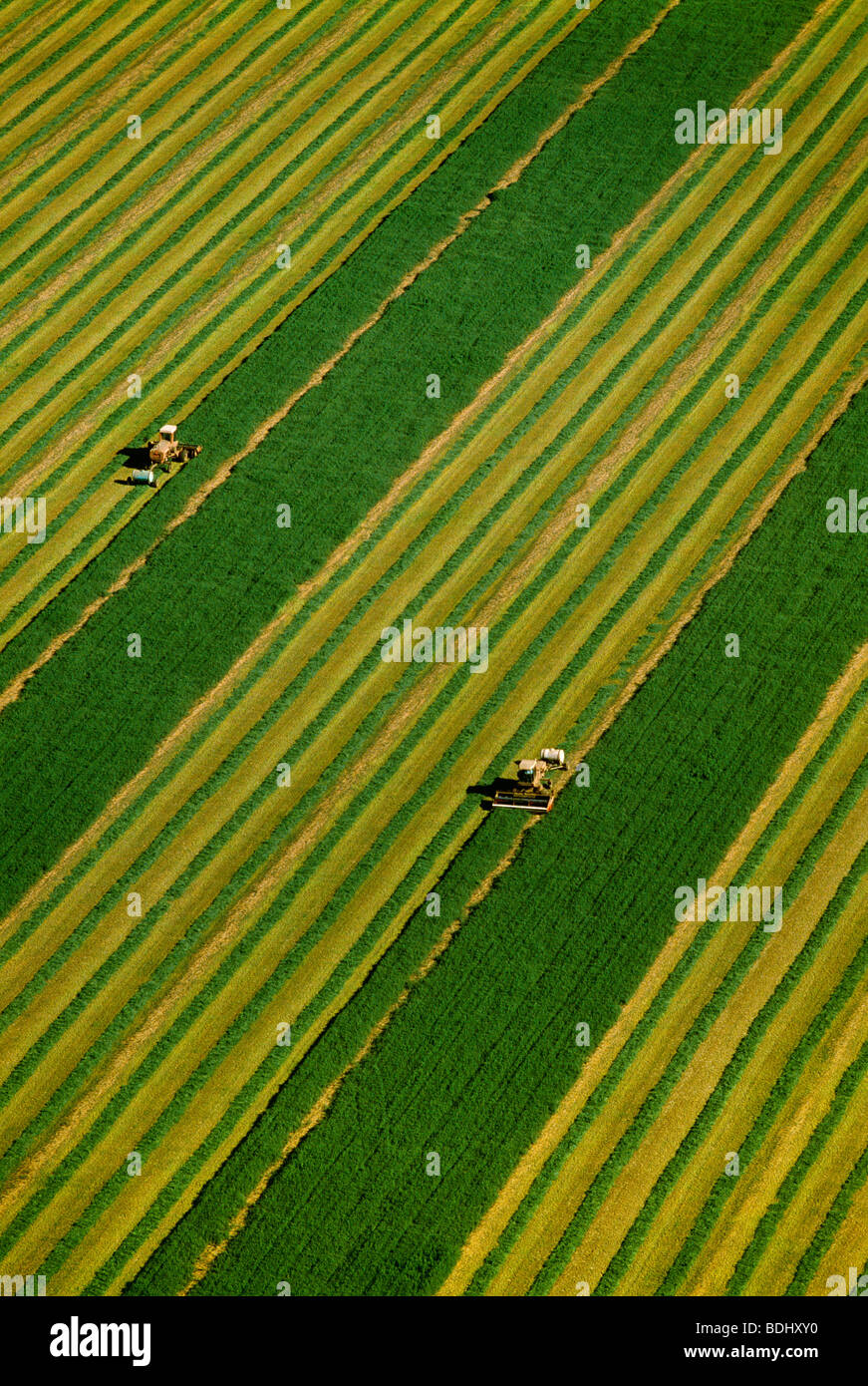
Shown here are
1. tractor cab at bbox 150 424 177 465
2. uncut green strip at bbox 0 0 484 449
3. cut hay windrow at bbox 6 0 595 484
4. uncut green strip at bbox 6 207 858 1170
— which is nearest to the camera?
uncut green strip at bbox 6 207 858 1170

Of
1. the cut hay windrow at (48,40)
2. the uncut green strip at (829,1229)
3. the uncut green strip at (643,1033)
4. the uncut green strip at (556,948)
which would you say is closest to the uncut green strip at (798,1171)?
the uncut green strip at (829,1229)

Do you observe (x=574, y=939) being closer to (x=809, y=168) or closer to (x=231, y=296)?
(x=231, y=296)

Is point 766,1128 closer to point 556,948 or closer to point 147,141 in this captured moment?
point 556,948

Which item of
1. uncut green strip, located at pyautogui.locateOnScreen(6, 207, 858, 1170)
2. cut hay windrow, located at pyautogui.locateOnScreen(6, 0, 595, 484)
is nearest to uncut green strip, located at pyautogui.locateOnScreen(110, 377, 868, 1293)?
uncut green strip, located at pyautogui.locateOnScreen(6, 207, 858, 1170)

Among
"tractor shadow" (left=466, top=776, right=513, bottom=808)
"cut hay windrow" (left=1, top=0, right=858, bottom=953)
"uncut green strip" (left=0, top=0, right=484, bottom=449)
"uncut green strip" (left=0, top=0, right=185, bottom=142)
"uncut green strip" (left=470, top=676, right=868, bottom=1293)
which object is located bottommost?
"uncut green strip" (left=470, top=676, right=868, bottom=1293)

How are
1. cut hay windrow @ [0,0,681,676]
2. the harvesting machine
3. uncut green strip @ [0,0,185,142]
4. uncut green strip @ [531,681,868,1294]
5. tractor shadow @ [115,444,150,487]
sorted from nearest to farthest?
uncut green strip @ [531,681,868,1294] → the harvesting machine → cut hay windrow @ [0,0,681,676] → tractor shadow @ [115,444,150,487] → uncut green strip @ [0,0,185,142]

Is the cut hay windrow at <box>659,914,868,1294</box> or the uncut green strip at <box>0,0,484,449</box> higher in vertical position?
the uncut green strip at <box>0,0,484,449</box>

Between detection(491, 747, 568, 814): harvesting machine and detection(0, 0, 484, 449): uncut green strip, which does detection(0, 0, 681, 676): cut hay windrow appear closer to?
detection(0, 0, 484, 449): uncut green strip
